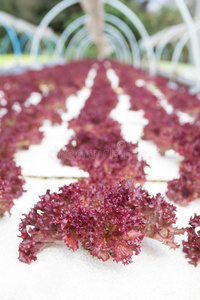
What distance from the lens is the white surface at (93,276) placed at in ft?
4.94

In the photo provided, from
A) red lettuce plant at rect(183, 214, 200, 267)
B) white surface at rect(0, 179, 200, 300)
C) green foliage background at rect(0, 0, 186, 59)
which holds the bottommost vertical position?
white surface at rect(0, 179, 200, 300)

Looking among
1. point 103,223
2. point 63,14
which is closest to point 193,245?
point 103,223

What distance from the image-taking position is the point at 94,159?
2.53 m

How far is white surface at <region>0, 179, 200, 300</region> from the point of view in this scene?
1505 mm

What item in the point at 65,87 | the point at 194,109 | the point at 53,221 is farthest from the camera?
the point at 65,87

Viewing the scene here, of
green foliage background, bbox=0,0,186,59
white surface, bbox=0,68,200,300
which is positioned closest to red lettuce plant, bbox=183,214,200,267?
white surface, bbox=0,68,200,300

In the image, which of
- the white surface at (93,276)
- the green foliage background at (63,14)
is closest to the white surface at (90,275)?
the white surface at (93,276)

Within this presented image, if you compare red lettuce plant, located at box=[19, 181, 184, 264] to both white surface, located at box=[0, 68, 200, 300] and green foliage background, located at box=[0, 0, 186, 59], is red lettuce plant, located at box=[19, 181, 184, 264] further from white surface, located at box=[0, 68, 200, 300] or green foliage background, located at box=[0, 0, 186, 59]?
green foliage background, located at box=[0, 0, 186, 59]

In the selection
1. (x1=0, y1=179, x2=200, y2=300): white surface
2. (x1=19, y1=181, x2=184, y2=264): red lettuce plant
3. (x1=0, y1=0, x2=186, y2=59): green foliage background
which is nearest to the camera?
(x1=0, y1=179, x2=200, y2=300): white surface

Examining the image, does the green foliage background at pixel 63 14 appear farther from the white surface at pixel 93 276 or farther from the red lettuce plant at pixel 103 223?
the white surface at pixel 93 276

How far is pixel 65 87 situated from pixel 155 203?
19.2ft

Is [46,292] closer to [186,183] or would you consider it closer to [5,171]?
[5,171]

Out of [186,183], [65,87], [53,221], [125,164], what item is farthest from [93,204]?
[65,87]

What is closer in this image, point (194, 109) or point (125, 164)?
point (125, 164)
